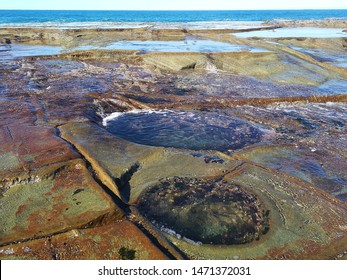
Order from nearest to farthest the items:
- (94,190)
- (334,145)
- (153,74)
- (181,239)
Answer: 1. (181,239)
2. (94,190)
3. (334,145)
4. (153,74)

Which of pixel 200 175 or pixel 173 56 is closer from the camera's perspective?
pixel 200 175

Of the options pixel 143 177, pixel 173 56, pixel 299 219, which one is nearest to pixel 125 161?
pixel 143 177

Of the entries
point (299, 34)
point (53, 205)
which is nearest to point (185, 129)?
point (53, 205)

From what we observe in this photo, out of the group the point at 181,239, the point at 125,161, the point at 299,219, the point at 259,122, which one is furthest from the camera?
the point at 259,122

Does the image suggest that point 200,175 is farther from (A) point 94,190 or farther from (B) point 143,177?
(A) point 94,190

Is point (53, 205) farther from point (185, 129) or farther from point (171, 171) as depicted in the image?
point (185, 129)

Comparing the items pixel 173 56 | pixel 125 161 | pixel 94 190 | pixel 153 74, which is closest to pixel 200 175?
pixel 125 161

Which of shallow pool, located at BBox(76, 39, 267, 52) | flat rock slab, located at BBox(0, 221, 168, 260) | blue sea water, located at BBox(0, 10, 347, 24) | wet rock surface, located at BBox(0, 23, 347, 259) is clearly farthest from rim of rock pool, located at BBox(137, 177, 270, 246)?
blue sea water, located at BBox(0, 10, 347, 24)

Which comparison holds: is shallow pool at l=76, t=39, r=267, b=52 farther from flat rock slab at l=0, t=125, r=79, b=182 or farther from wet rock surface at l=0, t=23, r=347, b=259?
flat rock slab at l=0, t=125, r=79, b=182
